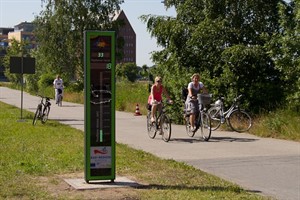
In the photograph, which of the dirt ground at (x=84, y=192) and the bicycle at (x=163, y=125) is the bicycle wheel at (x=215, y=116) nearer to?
the bicycle at (x=163, y=125)

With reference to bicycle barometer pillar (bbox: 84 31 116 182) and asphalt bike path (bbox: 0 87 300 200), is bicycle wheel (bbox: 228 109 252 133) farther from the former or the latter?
bicycle barometer pillar (bbox: 84 31 116 182)

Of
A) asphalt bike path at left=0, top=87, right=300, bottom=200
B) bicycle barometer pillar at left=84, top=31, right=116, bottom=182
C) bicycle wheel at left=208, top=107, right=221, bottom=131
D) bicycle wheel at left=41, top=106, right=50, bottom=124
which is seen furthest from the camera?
bicycle wheel at left=41, top=106, right=50, bottom=124

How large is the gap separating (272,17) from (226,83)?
2636 mm

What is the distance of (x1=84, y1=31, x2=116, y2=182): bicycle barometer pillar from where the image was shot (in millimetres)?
7804

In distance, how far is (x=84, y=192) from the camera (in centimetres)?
754

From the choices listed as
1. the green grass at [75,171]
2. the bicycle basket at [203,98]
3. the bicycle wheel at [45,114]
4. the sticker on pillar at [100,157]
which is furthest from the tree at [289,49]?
the sticker on pillar at [100,157]

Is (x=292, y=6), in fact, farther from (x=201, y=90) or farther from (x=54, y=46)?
(x=54, y=46)

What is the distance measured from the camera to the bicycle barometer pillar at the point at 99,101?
780cm

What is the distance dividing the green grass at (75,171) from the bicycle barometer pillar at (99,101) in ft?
1.77

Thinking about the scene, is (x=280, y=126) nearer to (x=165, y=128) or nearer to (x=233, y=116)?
(x=233, y=116)

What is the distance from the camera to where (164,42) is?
1906 centimetres

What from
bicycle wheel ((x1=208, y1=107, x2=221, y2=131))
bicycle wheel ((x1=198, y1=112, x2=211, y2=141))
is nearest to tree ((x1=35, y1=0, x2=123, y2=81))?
bicycle wheel ((x1=208, y1=107, x2=221, y2=131))

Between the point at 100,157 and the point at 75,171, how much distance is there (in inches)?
55.8

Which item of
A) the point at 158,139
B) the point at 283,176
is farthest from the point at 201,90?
the point at 283,176
